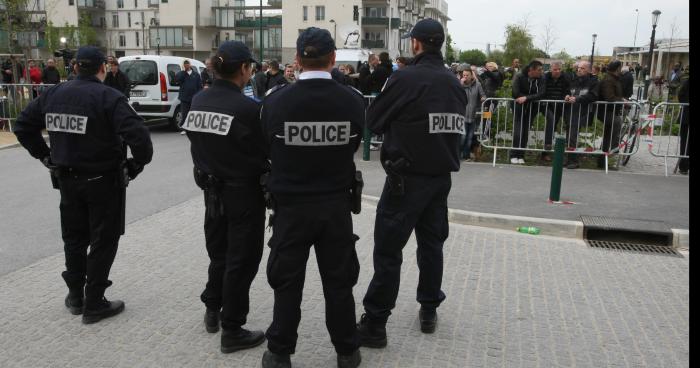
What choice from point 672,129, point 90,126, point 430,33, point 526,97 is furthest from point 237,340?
point 672,129

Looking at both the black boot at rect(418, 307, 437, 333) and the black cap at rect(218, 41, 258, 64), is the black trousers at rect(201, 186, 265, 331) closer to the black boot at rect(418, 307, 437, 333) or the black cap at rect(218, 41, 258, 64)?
the black cap at rect(218, 41, 258, 64)

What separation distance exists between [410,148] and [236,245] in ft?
4.22

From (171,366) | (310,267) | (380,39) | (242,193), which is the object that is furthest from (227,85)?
(380,39)

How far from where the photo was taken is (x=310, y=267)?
18.3ft

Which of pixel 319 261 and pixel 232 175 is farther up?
pixel 232 175

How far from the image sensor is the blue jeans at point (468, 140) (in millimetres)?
11281

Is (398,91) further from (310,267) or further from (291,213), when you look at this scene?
(310,267)

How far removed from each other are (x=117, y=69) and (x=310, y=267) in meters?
10.0

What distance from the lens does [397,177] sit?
3.92 m

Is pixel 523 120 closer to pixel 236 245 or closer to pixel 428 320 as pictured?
pixel 428 320

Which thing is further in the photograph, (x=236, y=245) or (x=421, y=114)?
(x=421, y=114)

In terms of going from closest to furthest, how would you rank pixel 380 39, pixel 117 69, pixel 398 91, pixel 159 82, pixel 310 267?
1. pixel 398 91
2. pixel 310 267
3. pixel 117 69
4. pixel 159 82
5. pixel 380 39

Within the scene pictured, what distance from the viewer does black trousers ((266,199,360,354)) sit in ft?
11.1

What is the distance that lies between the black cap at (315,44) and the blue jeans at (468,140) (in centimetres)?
820
